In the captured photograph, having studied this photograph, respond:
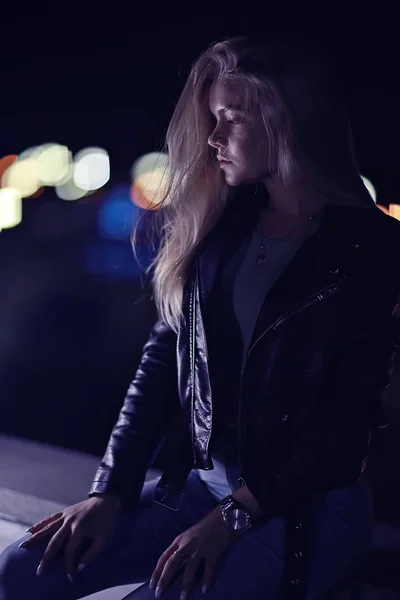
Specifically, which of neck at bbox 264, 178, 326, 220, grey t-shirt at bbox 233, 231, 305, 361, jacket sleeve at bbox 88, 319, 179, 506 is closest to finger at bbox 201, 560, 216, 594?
jacket sleeve at bbox 88, 319, 179, 506

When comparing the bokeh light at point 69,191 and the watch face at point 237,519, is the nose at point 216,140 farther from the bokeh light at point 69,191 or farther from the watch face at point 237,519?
the bokeh light at point 69,191

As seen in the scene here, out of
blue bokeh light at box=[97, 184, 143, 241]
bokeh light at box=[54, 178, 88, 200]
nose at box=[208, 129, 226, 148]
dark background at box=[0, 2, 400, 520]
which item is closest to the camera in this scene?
nose at box=[208, 129, 226, 148]

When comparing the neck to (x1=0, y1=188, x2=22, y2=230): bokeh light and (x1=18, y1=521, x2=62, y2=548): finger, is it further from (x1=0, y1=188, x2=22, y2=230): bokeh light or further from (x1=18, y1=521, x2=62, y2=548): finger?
(x1=0, y1=188, x2=22, y2=230): bokeh light

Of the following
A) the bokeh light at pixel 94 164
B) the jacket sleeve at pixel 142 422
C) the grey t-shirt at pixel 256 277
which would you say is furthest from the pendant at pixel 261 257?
the bokeh light at pixel 94 164

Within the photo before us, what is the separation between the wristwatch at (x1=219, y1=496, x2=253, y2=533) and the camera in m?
1.05

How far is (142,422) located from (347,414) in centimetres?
45

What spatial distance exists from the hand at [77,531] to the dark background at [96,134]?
762 mm

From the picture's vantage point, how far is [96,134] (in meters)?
2.51

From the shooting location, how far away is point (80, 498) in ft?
5.97

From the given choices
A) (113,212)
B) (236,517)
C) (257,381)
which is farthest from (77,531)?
(113,212)

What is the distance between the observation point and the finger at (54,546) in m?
1.03

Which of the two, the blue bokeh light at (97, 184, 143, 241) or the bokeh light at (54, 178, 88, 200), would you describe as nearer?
the blue bokeh light at (97, 184, 143, 241)

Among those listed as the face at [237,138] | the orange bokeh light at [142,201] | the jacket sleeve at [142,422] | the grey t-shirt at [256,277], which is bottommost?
the jacket sleeve at [142,422]

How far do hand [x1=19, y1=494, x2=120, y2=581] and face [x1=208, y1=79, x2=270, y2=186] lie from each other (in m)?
→ 0.71
